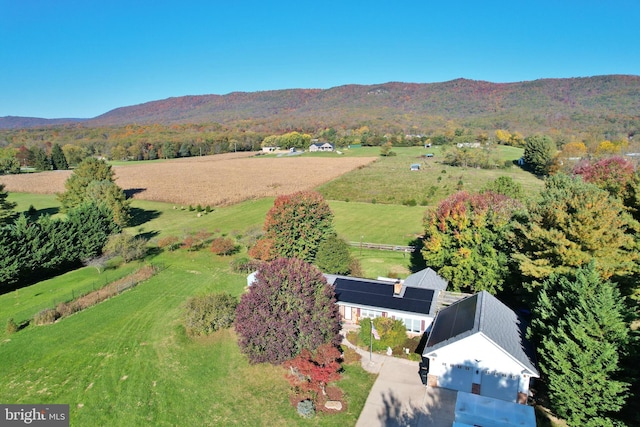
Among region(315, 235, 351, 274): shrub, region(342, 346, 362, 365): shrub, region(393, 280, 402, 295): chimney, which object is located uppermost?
region(315, 235, 351, 274): shrub

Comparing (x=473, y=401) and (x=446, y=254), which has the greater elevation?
(x=446, y=254)

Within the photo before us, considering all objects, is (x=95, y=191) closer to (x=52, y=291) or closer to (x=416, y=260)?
(x=52, y=291)

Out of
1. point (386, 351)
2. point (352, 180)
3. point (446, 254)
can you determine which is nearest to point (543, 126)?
point (352, 180)

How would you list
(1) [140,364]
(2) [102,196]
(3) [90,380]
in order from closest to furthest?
1. (3) [90,380]
2. (1) [140,364]
3. (2) [102,196]

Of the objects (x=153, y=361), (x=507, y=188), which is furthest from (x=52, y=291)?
(x=507, y=188)

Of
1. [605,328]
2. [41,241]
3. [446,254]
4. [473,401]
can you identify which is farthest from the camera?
[41,241]

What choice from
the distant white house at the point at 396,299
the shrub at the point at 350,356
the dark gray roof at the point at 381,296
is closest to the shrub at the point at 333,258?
the distant white house at the point at 396,299

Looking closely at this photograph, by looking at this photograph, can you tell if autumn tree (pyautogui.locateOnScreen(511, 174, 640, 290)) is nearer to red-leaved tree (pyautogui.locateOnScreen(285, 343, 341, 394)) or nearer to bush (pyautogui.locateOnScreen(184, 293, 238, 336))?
red-leaved tree (pyautogui.locateOnScreen(285, 343, 341, 394))

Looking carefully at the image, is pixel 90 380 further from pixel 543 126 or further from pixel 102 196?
pixel 543 126

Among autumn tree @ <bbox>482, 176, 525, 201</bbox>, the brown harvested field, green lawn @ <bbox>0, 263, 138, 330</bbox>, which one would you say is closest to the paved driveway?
green lawn @ <bbox>0, 263, 138, 330</bbox>
